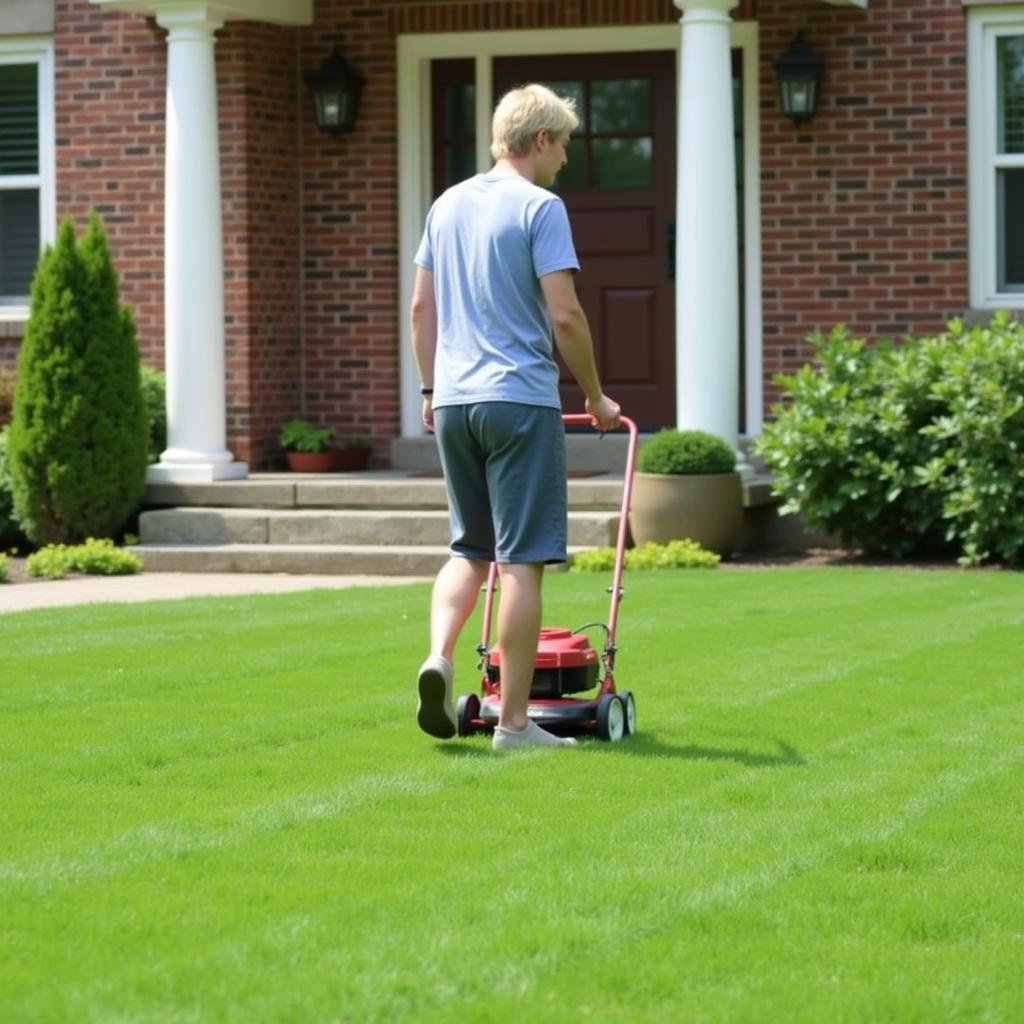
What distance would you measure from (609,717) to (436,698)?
548mm

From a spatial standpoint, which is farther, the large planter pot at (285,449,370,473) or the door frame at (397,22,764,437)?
the large planter pot at (285,449,370,473)

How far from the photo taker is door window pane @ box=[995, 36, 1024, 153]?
43.9 feet

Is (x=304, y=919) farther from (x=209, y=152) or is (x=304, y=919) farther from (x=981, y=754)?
(x=209, y=152)

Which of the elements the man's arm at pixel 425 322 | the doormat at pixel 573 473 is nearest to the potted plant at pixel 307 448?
the doormat at pixel 573 473

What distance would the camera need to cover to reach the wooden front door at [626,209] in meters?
14.0

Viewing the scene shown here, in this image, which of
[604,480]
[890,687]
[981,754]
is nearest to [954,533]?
[604,480]

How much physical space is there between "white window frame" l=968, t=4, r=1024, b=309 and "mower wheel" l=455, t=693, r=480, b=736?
7.93 metres

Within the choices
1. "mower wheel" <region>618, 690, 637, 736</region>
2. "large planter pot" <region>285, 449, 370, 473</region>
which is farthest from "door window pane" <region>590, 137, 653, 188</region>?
"mower wheel" <region>618, 690, 637, 736</region>

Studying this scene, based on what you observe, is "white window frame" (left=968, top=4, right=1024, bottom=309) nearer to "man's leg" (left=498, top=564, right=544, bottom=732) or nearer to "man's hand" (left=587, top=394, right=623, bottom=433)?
"man's hand" (left=587, top=394, right=623, bottom=433)

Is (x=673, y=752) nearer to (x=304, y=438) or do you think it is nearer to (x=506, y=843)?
(x=506, y=843)

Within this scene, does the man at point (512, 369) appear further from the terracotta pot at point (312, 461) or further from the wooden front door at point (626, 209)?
the wooden front door at point (626, 209)

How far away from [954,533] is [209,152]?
16.5ft

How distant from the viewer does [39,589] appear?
11.3m

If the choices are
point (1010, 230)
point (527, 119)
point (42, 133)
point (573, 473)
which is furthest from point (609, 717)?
point (42, 133)
